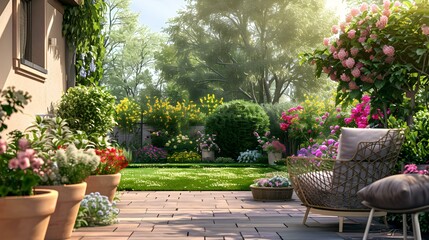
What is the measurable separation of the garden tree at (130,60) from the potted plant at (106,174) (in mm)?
28343

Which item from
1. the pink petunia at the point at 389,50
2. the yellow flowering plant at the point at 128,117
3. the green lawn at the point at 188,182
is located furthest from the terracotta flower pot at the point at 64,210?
the yellow flowering plant at the point at 128,117

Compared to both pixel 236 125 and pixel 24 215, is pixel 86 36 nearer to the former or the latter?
pixel 24 215

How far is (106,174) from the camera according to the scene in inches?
273

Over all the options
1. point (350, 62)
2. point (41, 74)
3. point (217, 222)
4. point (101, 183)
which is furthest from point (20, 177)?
point (41, 74)

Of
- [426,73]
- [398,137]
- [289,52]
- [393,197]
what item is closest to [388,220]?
[398,137]

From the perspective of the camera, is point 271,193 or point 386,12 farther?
point 271,193

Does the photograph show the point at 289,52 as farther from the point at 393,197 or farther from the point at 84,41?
the point at 393,197

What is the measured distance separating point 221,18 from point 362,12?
23.0m

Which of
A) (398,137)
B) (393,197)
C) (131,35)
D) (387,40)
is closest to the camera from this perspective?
(393,197)

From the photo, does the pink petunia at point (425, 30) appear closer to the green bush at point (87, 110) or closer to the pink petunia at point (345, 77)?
the pink petunia at point (345, 77)

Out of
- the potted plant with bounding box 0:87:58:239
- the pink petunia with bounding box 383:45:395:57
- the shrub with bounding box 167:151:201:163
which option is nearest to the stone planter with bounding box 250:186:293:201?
the pink petunia with bounding box 383:45:395:57

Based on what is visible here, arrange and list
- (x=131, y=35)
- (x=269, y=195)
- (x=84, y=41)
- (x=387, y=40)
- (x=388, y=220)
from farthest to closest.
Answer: (x=131, y=35) < (x=84, y=41) < (x=269, y=195) < (x=387, y=40) < (x=388, y=220)

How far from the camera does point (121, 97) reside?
36.8 meters

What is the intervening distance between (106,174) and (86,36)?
4.14m
